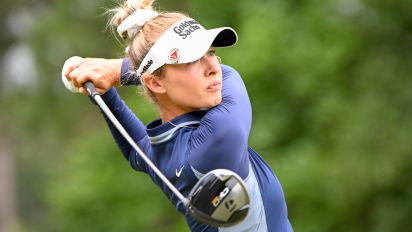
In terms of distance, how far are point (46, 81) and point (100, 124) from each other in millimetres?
1923

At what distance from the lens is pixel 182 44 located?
4391mm

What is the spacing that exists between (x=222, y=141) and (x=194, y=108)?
0.28 meters

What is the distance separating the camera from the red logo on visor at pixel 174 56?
173 inches

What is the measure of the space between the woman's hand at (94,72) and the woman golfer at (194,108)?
0.04ft

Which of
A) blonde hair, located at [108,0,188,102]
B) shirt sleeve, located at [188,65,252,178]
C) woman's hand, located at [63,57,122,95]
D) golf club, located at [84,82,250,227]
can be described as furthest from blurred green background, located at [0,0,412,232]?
golf club, located at [84,82,250,227]

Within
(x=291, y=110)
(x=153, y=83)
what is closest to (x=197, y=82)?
(x=153, y=83)

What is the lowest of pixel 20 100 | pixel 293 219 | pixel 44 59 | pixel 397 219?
pixel 20 100

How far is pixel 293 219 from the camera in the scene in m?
17.6

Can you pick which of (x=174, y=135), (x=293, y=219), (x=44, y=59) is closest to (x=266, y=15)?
(x=293, y=219)

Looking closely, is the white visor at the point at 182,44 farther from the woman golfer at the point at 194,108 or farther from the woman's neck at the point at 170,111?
the woman's neck at the point at 170,111

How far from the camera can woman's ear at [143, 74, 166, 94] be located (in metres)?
4.52

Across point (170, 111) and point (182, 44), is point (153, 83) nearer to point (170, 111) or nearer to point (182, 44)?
point (170, 111)

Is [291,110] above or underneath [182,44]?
underneath

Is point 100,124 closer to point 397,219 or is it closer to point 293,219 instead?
point 293,219
